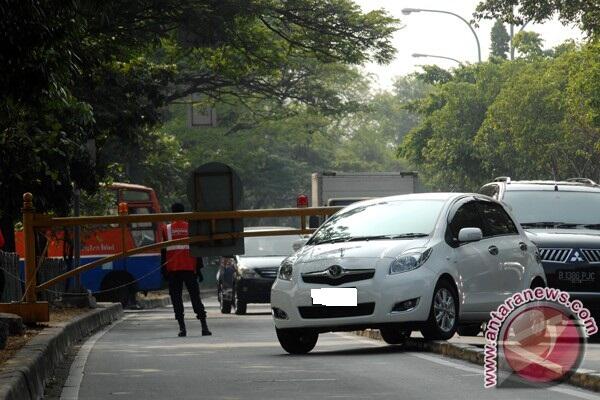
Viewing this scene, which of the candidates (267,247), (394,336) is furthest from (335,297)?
(267,247)

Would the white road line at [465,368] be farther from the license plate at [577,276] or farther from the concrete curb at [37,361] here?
the concrete curb at [37,361]

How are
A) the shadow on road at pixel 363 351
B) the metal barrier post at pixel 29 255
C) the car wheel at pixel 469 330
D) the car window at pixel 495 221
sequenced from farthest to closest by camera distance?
the metal barrier post at pixel 29 255, the car wheel at pixel 469 330, the car window at pixel 495 221, the shadow on road at pixel 363 351

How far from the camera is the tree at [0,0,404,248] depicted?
13.6m

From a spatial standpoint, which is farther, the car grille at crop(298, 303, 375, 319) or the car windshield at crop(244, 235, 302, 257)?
the car windshield at crop(244, 235, 302, 257)

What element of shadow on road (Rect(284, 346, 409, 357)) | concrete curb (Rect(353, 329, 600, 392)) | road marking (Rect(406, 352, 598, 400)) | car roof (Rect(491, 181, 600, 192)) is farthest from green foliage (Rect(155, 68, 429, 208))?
road marking (Rect(406, 352, 598, 400))

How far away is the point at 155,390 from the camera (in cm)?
1310

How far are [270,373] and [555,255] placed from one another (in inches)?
208

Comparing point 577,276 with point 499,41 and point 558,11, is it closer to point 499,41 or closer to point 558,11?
point 558,11

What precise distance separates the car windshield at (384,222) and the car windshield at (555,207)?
7.92ft

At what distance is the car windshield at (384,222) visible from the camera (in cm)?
1714

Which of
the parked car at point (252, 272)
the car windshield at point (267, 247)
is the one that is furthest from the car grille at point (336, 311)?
the car windshield at point (267, 247)

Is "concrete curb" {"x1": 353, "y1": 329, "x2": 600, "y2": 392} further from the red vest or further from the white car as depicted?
the red vest

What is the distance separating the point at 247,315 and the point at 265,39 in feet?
17.7

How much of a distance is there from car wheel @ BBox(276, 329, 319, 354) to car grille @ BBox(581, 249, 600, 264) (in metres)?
3.30
